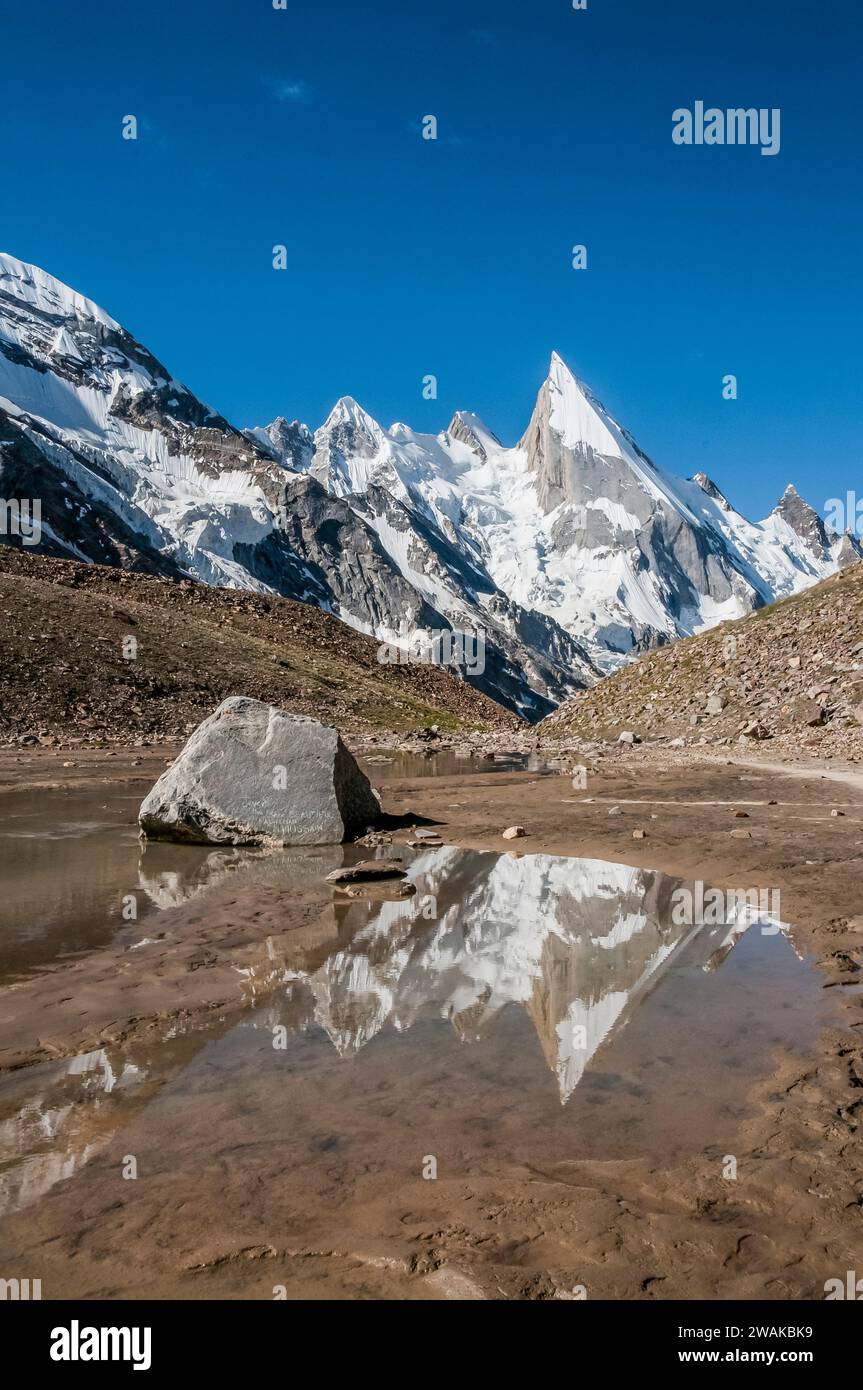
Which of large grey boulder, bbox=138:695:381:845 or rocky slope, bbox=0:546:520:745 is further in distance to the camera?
rocky slope, bbox=0:546:520:745

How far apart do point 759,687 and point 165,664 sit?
30255mm

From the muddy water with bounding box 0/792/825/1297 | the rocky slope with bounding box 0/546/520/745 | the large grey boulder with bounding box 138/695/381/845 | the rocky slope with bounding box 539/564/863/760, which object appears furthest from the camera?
the rocky slope with bounding box 0/546/520/745

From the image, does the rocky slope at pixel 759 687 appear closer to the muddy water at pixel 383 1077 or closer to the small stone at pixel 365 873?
the small stone at pixel 365 873

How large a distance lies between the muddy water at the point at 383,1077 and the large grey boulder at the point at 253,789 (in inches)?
188

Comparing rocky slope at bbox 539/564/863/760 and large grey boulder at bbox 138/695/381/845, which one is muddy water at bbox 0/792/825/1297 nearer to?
large grey boulder at bbox 138/695/381/845

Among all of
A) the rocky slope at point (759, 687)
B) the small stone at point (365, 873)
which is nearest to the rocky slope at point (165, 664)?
the rocky slope at point (759, 687)

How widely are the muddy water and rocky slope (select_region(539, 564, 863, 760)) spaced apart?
23.2 meters

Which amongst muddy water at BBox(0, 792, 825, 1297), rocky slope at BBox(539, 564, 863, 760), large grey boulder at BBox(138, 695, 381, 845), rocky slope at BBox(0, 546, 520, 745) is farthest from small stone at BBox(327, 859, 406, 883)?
rocky slope at BBox(0, 546, 520, 745)

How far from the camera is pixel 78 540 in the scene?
6033 inches

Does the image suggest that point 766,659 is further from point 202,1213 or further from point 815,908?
point 202,1213

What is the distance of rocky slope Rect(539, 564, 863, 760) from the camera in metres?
33.2

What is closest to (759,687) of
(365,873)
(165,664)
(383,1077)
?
(365,873)

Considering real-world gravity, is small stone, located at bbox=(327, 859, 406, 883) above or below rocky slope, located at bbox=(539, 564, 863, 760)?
below

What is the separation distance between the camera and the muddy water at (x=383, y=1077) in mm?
4500
